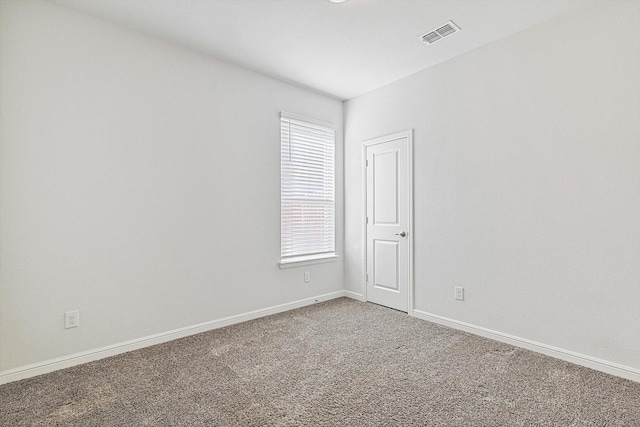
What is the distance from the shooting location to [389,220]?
3896 mm

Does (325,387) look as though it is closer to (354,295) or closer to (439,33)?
(354,295)

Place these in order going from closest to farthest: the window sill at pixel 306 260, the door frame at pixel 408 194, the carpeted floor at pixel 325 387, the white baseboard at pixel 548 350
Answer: the carpeted floor at pixel 325 387 < the white baseboard at pixel 548 350 < the door frame at pixel 408 194 < the window sill at pixel 306 260

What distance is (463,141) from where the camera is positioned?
3.17m

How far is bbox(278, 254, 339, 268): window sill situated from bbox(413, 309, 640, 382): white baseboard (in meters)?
1.36

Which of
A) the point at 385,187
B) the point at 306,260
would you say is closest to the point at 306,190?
the point at 306,260

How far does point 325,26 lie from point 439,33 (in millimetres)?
994

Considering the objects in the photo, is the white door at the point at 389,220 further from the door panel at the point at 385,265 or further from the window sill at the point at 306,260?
the window sill at the point at 306,260

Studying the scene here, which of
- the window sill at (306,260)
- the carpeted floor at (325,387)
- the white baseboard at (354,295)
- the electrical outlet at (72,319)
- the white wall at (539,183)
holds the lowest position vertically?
the carpeted floor at (325,387)

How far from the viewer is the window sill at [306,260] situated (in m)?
3.77

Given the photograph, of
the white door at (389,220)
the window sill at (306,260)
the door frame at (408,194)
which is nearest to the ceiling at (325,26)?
the door frame at (408,194)

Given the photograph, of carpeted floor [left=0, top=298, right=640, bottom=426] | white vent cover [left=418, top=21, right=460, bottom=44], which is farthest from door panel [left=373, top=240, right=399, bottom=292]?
white vent cover [left=418, top=21, right=460, bottom=44]

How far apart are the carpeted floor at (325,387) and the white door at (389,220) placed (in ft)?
2.96

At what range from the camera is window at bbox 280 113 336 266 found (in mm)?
3805

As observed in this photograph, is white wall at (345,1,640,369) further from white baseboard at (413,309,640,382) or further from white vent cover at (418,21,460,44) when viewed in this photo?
white vent cover at (418,21,460,44)
